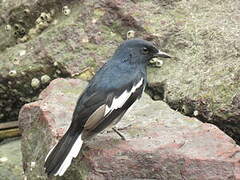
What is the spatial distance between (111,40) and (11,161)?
1802mm

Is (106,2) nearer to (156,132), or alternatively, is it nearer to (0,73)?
(0,73)

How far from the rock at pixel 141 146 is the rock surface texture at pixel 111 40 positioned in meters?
0.77

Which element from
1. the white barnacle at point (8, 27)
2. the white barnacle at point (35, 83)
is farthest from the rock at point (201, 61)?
the white barnacle at point (8, 27)

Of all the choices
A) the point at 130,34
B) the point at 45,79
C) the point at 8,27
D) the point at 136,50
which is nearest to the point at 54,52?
the point at 45,79

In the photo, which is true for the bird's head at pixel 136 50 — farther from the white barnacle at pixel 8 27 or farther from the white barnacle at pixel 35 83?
the white barnacle at pixel 8 27

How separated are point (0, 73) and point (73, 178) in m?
2.43

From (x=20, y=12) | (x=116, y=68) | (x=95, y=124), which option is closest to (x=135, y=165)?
(x=95, y=124)

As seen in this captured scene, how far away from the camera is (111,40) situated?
25.4 ft

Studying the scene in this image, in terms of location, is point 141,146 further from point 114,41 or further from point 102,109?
point 114,41

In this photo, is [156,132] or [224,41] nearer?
[156,132]

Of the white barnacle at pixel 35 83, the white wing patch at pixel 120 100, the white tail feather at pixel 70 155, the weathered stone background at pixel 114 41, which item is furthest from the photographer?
the white barnacle at pixel 35 83

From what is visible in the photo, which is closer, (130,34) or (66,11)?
(130,34)

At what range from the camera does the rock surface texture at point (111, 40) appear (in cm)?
723

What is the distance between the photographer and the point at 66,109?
6.50m
